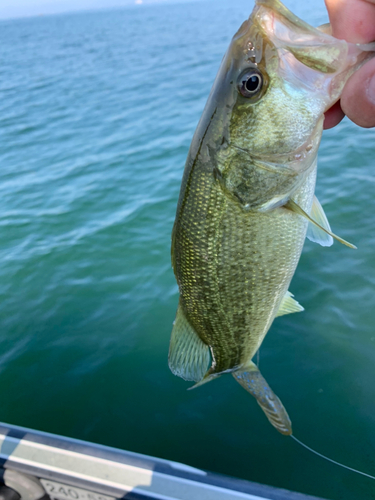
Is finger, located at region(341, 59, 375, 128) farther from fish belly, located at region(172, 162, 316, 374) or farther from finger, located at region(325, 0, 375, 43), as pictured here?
fish belly, located at region(172, 162, 316, 374)

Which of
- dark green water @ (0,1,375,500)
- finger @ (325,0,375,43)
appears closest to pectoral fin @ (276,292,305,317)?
finger @ (325,0,375,43)

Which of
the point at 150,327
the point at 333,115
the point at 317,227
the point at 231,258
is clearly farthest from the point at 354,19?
the point at 150,327

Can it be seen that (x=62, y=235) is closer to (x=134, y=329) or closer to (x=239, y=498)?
(x=134, y=329)

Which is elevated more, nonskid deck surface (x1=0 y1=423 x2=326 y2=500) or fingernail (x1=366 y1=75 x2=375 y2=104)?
fingernail (x1=366 y1=75 x2=375 y2=104)

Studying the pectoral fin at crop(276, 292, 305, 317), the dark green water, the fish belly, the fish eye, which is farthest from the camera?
the dark green water

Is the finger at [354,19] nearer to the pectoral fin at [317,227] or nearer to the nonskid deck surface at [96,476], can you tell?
the pectoral fin at [317,227]

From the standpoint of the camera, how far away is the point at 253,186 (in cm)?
172

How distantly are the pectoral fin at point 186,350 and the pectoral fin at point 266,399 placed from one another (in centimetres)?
21

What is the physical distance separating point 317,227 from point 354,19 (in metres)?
0.89

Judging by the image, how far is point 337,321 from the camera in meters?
4.53

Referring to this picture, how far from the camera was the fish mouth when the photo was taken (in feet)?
5.48

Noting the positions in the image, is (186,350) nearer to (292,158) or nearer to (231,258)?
(231,258)

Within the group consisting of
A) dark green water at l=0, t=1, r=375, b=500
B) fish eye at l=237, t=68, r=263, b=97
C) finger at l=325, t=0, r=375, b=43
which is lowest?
dark green water at l=0, t=1, r=375, b=500

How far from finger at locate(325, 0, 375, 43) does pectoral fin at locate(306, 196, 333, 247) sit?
679mm
